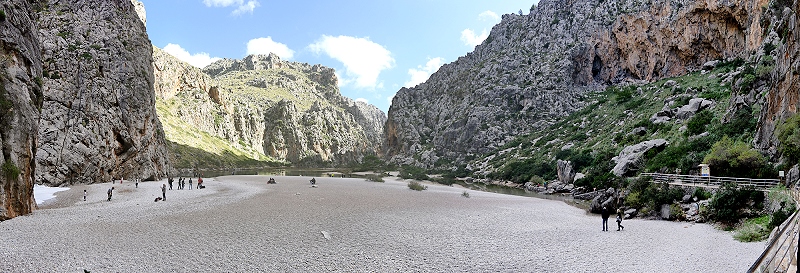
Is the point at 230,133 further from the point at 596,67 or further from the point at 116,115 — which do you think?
the point at 596,67

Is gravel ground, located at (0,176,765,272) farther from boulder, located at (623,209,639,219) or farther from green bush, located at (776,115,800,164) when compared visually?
green bush, located at (776,115,800,164)

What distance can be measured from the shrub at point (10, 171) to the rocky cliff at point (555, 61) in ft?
244

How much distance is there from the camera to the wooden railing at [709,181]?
1966 cm

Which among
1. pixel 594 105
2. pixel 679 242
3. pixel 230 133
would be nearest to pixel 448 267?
pixel 679 242

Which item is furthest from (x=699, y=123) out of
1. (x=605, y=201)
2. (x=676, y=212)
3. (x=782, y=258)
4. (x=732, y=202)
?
(x=782, y=258)

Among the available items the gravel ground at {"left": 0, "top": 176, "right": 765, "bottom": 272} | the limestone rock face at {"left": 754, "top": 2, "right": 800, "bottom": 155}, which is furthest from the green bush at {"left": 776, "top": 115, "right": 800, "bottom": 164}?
the gravel ground at {"left": 0, "top": 176, "right": 765, "bottom": 272}

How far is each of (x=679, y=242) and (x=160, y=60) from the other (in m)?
151

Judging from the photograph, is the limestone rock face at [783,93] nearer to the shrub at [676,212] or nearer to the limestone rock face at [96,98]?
the shrub at [676,212]

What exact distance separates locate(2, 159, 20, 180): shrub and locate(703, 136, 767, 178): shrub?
3960 cm

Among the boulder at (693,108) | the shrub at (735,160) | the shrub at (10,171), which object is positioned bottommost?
the shrub at (10,171)

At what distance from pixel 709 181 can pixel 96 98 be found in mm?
62677

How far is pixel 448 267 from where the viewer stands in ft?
40.7

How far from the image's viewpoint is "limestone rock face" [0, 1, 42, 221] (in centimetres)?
1888

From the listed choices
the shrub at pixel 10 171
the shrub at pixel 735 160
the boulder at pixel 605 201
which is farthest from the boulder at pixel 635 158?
the shrub at pixel 10 171
